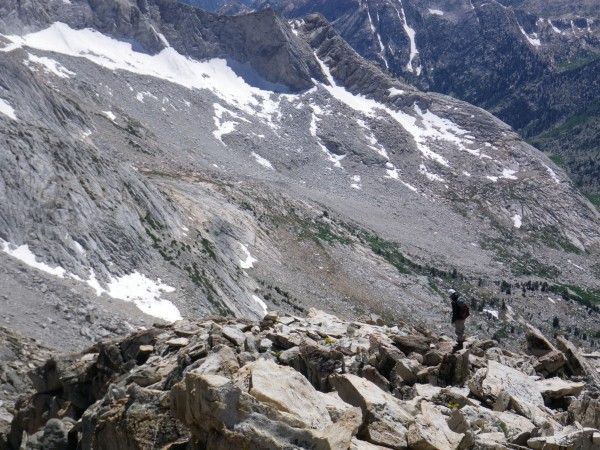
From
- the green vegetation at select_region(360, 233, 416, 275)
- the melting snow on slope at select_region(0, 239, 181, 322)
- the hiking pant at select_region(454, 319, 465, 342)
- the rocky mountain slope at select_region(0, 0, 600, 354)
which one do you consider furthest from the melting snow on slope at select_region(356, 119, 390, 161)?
the hiking pant at select_region(454, 319, 465, 342)

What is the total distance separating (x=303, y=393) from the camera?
13617mm

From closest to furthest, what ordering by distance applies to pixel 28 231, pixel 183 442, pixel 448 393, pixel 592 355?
pixel 183 442, pixel 448 393, pixel 592 355, pixel 28 231

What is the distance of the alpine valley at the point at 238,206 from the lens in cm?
3259

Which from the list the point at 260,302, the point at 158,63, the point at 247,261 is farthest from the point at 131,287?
the point at 158,63

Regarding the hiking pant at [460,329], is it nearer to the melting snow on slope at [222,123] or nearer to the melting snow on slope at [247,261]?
the melting snow on slope at [247,261]

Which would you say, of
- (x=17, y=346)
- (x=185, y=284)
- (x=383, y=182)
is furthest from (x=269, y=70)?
(x=17, y=346)

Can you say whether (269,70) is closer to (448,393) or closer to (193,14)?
(193,14)

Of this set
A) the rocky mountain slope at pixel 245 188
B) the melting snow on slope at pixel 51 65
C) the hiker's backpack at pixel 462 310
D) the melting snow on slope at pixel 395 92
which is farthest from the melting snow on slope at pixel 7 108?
the melting snow on slope at pixel 395 92

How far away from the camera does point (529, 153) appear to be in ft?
558

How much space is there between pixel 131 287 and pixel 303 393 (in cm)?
3127

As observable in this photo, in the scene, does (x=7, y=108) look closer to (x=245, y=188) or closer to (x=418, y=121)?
(x=245, y=188)

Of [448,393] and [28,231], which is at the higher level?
[448,393]

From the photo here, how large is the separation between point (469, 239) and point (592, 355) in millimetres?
106800

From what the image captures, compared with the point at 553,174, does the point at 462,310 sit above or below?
above
